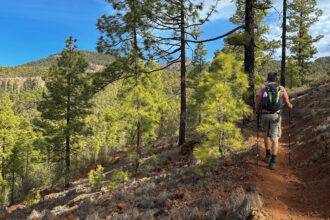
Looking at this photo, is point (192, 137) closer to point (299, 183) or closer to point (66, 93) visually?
point (299, 183)

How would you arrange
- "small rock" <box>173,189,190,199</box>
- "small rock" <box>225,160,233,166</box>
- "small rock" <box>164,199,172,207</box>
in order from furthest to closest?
"small rock" <box>225,160,233,166</box> → "small rock" <box>173,189,190,199</box> → "small rock" <box>164,199,172,207</box>

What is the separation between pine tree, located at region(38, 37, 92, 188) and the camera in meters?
14.8

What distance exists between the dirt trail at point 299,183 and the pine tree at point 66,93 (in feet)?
44.2

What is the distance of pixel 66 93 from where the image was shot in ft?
49.5

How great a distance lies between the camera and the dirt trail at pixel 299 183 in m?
3.14

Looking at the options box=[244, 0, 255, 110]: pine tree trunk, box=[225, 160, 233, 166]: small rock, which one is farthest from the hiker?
box=[244, 0, 255, 110]: pine tree trunk

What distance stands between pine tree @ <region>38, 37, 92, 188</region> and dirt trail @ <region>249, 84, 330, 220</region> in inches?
530

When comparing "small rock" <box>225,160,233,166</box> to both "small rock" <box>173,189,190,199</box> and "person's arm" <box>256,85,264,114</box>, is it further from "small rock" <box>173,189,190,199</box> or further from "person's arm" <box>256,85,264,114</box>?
"person's arm" <box>256,85,264,114</box>

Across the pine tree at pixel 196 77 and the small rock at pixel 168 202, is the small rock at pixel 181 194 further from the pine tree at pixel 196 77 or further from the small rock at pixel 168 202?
the pine tree at pixel 196 77

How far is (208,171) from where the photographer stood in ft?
19.4

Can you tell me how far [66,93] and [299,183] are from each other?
15.4m

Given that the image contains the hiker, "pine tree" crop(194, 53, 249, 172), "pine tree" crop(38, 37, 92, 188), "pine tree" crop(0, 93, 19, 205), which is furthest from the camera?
"pine tree" crop(0, 93, 19, 205)

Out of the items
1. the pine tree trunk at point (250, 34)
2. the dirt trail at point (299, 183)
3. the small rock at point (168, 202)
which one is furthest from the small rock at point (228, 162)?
the pine tree trunk at point (250, 34)

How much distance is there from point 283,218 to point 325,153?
10.1ft
